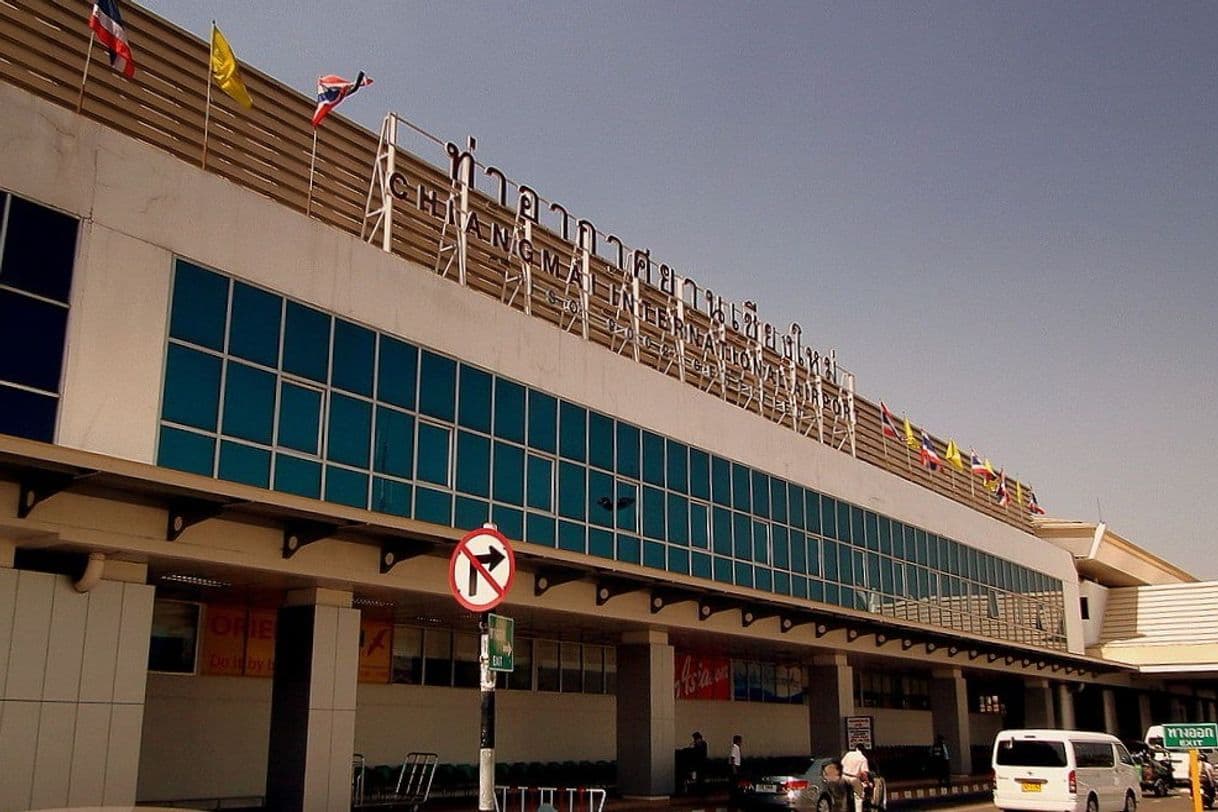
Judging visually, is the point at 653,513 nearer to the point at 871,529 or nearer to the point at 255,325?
the point at 255,325

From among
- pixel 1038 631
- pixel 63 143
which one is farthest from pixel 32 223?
pixel 1038 631

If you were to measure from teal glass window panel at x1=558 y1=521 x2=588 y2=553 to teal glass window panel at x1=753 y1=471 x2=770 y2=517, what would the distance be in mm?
7429

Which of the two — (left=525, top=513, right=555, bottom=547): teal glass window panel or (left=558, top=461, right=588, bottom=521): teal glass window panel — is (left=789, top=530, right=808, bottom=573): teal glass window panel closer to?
(left=558, top=461, right=588, bottom=521): teal glass window panel

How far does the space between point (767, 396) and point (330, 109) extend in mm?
16867

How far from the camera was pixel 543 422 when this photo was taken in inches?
904

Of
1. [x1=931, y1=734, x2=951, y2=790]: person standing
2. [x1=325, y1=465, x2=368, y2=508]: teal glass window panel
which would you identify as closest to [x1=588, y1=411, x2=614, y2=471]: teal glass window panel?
[x1=325, y1=465, x2=368, y2=508]: teal glass window panel

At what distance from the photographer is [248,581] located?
1744 centimetres

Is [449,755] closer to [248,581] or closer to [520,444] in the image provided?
[520,444]

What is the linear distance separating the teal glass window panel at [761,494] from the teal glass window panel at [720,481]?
1.22 metres

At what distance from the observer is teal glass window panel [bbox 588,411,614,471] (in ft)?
79.7

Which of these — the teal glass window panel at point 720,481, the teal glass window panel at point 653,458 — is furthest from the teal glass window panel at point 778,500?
the teal glass window panel at point 653,458

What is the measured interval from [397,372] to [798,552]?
49.0 feet

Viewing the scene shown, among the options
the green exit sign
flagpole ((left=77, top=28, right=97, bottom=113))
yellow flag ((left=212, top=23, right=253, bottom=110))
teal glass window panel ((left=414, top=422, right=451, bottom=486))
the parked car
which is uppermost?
yellow flag ((left=212, top=23, right=253, bottom=110))

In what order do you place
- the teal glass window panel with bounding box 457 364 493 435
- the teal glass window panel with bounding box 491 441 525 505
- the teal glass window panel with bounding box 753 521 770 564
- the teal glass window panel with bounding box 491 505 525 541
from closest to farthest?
1. the teal glass window panel with bounding box 457 364 493 435
2. the teal glass window panel with bounding box 491 505 525 541
3. the teal glass window panel with bounding box 491 441 525 505
4. the teal glass window panel with bounding box 753 521 770 564
